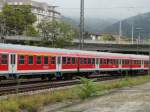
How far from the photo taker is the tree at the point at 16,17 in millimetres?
98500

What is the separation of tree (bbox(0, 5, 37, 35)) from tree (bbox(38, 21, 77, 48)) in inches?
208

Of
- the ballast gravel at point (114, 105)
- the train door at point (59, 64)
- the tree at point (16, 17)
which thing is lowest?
the ballast gravel at point (114, 105)

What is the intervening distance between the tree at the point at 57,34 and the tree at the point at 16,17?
5290 mm

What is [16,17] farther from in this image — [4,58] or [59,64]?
[4,58]

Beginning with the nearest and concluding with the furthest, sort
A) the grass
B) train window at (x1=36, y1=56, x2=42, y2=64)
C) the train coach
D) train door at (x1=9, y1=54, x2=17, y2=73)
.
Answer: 1. the grass
2. train door at (x1=9, y1=54, x2=17, y2=73)
3. the train coach
4. train window at (x1=36, y1=56, x2=42, y2=64)

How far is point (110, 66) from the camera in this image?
167ft

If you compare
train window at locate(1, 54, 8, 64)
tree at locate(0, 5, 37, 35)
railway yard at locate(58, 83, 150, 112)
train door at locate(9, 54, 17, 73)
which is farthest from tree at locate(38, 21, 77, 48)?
railway yard at locate(58, 83, 150, 112)

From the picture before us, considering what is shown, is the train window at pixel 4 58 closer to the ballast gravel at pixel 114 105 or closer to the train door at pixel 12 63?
the train door at pixel 12 63

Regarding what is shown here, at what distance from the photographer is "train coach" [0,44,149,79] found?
31.0m

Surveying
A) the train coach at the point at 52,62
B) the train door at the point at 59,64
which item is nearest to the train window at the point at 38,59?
the train coach at the point at 52,62

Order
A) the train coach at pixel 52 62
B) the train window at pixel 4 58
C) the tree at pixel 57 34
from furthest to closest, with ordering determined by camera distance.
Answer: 1. the tree at pixel 57 34
2. the train coach at pixel 52 62
3. the train window at pixel 4 58

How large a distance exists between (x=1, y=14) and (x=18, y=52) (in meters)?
69.1

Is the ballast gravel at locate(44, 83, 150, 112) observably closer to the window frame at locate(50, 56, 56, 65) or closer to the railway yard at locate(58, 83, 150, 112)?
the railway yard at locate(58, 83, 150, 112)

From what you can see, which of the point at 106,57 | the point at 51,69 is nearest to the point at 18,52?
the point at 51,69
